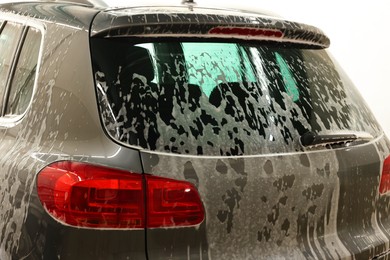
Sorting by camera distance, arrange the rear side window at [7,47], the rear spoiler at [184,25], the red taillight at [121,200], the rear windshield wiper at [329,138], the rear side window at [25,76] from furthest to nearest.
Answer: the rear side window at [7,47]
the rear side window at [25,76]
the rear windshield wiper at [329,138]
the rear spoiler at [184,25]
the red taillight at [121,200]

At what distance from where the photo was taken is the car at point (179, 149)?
180cm

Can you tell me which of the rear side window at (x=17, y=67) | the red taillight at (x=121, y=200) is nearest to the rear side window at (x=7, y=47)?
the rear side window at (x=17, y=67)

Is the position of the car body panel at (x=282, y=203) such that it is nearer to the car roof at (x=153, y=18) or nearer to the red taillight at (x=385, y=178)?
the red taillight at (x=385, y=178)

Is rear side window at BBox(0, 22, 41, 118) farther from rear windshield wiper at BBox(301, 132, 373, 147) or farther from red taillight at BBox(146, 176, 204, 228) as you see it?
rear windshield wiper at BBox(301, 132, 373, 147)

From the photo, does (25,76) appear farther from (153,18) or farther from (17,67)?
(153,18)

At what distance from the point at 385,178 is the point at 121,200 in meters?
0.96

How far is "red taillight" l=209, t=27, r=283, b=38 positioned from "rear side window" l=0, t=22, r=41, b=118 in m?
0.62

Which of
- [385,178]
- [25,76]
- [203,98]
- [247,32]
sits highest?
[247,32]

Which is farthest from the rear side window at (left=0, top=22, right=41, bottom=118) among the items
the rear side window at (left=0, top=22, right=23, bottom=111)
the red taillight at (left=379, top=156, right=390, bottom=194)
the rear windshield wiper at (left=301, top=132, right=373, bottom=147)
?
the red taillight at (left=379, top=156, right=390, bottom=194)

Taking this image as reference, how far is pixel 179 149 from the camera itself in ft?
6.02

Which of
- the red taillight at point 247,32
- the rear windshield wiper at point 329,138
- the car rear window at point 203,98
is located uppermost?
the red taillight at point 247,32

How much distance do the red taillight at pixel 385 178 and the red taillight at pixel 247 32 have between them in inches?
22.5

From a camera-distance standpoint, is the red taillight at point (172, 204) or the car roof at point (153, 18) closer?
the red taillight at point (172, 204)

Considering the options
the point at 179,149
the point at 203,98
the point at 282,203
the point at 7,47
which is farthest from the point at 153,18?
the point at 7,47
